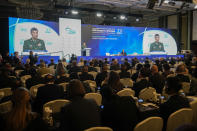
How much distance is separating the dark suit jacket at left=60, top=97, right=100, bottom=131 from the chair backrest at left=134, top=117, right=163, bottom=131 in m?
0.53

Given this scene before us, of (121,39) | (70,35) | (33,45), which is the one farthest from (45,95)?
(121,39)

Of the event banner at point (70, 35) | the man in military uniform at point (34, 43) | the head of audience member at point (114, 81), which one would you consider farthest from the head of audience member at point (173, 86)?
the event banner at point (70, 35)

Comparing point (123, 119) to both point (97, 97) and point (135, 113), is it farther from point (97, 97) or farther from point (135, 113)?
point (97, 97)

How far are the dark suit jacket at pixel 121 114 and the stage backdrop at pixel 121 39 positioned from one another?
14531mm

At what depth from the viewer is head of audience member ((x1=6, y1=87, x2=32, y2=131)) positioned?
Answer: 1.80 metres

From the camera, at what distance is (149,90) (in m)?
3.72

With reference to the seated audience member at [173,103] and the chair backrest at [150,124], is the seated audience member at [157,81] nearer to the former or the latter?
the seated audience member at [173,103]

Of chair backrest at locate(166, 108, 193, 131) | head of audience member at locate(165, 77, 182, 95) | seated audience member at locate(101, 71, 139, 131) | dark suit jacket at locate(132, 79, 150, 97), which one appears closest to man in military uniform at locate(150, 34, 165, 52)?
dark suit jacket at locate(132, 79, 150, 97)

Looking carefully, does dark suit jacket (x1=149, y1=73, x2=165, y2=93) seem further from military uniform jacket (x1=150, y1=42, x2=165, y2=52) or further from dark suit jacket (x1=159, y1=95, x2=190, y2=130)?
military uniform jacket (x1=150, y1=42, x2=165, y2=52)

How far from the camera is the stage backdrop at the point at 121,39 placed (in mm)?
16812

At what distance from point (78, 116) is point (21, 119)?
62 cm

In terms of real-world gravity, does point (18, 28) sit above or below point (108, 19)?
below

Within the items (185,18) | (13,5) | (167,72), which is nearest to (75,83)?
(167,72)

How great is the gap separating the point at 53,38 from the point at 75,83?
1243 cm
